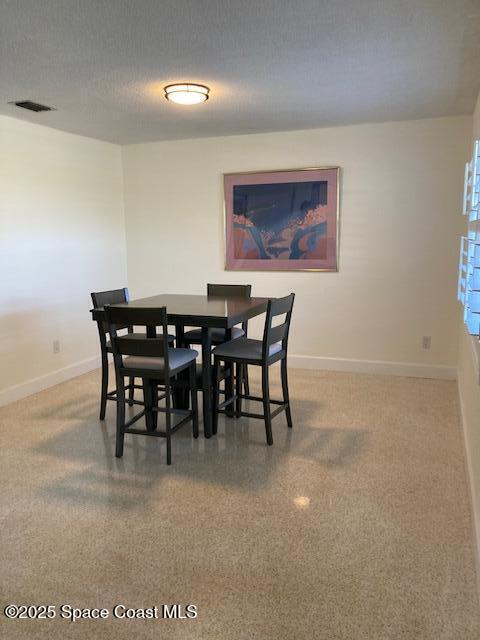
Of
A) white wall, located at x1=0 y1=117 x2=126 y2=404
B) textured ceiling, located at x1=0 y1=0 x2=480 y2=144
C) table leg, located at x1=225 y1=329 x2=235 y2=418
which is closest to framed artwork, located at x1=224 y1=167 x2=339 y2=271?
Answer: textured ceiling, located at x1=0 y1=0 x2=480 y2=144

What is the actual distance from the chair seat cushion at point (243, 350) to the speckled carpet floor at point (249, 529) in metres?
0.54

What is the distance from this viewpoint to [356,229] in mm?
4473

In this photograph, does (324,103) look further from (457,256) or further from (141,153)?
(141,153)

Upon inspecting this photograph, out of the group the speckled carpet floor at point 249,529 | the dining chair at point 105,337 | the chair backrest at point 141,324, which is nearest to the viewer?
the speckled carpet floor at point 249,529

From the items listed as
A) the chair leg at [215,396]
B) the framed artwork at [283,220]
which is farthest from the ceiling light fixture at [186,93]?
the chair leg at [215,396]

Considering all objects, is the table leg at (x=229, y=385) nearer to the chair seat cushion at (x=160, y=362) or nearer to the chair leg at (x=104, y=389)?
the chair seat cushion at (x=160, y=362)

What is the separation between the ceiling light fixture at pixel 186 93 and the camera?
9.95 ft

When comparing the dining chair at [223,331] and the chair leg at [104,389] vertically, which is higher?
the dining chair at [223,331]

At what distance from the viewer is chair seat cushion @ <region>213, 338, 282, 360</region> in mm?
3109

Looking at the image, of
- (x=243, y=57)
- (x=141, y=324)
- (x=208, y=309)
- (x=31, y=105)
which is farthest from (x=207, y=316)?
(x=31, y=105)

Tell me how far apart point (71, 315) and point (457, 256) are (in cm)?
344

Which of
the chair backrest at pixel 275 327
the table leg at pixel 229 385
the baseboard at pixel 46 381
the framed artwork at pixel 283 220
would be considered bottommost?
the baseboard at pixel 46 381

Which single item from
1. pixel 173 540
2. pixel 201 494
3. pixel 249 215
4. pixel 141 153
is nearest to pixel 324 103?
pixel 249 215

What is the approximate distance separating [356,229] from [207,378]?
218 cm
